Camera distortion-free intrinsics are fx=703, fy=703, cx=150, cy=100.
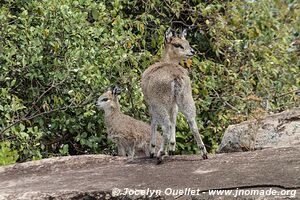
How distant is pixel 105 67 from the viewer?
11.6 m

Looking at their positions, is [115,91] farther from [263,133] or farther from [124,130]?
[263,133]

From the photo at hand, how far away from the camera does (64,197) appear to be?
7535mm

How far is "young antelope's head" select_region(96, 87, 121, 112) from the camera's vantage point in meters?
11.2

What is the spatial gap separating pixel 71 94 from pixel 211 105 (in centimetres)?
312

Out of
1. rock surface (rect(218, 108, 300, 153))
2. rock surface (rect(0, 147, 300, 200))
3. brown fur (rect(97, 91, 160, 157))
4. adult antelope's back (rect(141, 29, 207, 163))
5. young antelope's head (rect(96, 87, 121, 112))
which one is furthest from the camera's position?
young antelope's head (rect(96, 87, 121, 112))

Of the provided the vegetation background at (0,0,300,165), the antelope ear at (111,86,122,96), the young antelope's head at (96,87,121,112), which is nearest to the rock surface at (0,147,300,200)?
the vegetation background at (0,0,300,165)

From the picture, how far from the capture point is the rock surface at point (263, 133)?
968 cm

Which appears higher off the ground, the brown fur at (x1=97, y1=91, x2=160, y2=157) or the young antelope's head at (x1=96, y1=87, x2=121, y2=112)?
the young antelope's head at (x1=96, y1=87, x2=121, y2=112)

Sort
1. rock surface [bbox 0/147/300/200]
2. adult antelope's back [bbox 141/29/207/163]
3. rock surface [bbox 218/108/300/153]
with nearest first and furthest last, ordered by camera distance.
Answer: rock surface [bbox 0/147/300/200], adult antelope's back [bbox 141/29/207/163], rock surface [bbox 218/108/300/153]

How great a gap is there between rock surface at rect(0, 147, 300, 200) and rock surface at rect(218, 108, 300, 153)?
127 centimetres

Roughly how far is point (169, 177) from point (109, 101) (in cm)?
362

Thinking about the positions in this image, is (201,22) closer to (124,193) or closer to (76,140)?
(76,140)

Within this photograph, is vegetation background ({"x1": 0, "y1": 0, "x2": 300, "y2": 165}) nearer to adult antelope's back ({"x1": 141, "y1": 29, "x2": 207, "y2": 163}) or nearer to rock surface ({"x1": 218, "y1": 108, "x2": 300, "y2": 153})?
rock surface ({"x1": 218, "y1": 108, "x2": 300, "y2": 153})

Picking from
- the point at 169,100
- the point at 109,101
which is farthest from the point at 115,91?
the point at 169,100
